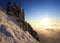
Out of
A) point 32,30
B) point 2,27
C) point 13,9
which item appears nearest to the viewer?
point 2,27

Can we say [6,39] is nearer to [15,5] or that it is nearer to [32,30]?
[15,5]

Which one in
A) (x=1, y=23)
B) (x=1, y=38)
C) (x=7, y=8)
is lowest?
(x=1, y=38)

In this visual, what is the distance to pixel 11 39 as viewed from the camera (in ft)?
256

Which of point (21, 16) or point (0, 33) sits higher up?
point (21, 16)

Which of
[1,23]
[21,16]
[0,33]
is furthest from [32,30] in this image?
[0,33]

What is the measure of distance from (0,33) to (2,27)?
672cm

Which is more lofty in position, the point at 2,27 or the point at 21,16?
the point at 21,16

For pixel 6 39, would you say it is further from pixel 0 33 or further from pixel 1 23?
pixel 1 23

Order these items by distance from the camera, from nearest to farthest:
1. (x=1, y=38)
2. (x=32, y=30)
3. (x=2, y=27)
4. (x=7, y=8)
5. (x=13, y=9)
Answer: (x=1, y=38) < (x=2, y=27) < (x=7, y=8) < (x=13, y=9) < (x=32, y=30)

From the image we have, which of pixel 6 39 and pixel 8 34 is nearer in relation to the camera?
pixel 6 39

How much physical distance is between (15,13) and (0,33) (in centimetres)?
6510

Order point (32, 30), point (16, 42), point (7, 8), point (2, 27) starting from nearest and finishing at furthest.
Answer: point (16, 42), point (2, 27), point (7, 8), point (32, 30)

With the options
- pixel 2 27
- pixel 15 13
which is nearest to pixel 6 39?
pixel 2 27

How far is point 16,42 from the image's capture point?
79.1m
